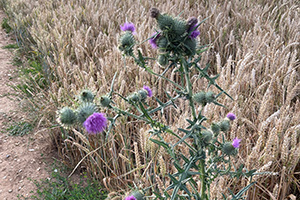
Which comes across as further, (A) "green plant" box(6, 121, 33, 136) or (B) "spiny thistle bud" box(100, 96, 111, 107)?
(A) "green plant" box(6, 121, 33, 136)

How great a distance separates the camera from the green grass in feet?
7.77

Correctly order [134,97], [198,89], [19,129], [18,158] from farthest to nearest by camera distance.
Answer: [19,129] → [18,158] → [198,89] → [134,97]

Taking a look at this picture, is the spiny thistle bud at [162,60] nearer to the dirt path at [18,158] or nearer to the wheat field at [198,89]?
the wheat field at [198,89]

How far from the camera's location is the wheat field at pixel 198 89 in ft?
6.21

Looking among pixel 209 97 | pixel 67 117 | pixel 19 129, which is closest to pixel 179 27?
pixel 209 97

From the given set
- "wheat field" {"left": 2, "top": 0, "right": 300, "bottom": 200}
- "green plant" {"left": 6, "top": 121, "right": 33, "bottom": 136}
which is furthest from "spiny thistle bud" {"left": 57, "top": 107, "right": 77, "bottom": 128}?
"green plant" {"left": 6, "top": 121, "right": 33, "bottom": 136}

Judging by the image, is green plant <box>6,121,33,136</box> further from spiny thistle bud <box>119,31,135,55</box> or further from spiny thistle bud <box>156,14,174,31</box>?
spiny thistle bud <box>156,14,174,31</box>

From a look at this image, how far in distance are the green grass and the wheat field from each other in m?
0.10

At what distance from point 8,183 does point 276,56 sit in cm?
279

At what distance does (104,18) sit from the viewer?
4.59 metres

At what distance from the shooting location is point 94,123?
3.65 ft

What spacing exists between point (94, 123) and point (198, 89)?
1.75 m

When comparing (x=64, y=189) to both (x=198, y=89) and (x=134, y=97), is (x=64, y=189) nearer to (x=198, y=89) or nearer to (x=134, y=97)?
(x=198, y=89)

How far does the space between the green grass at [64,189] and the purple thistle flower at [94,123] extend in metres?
1.31
